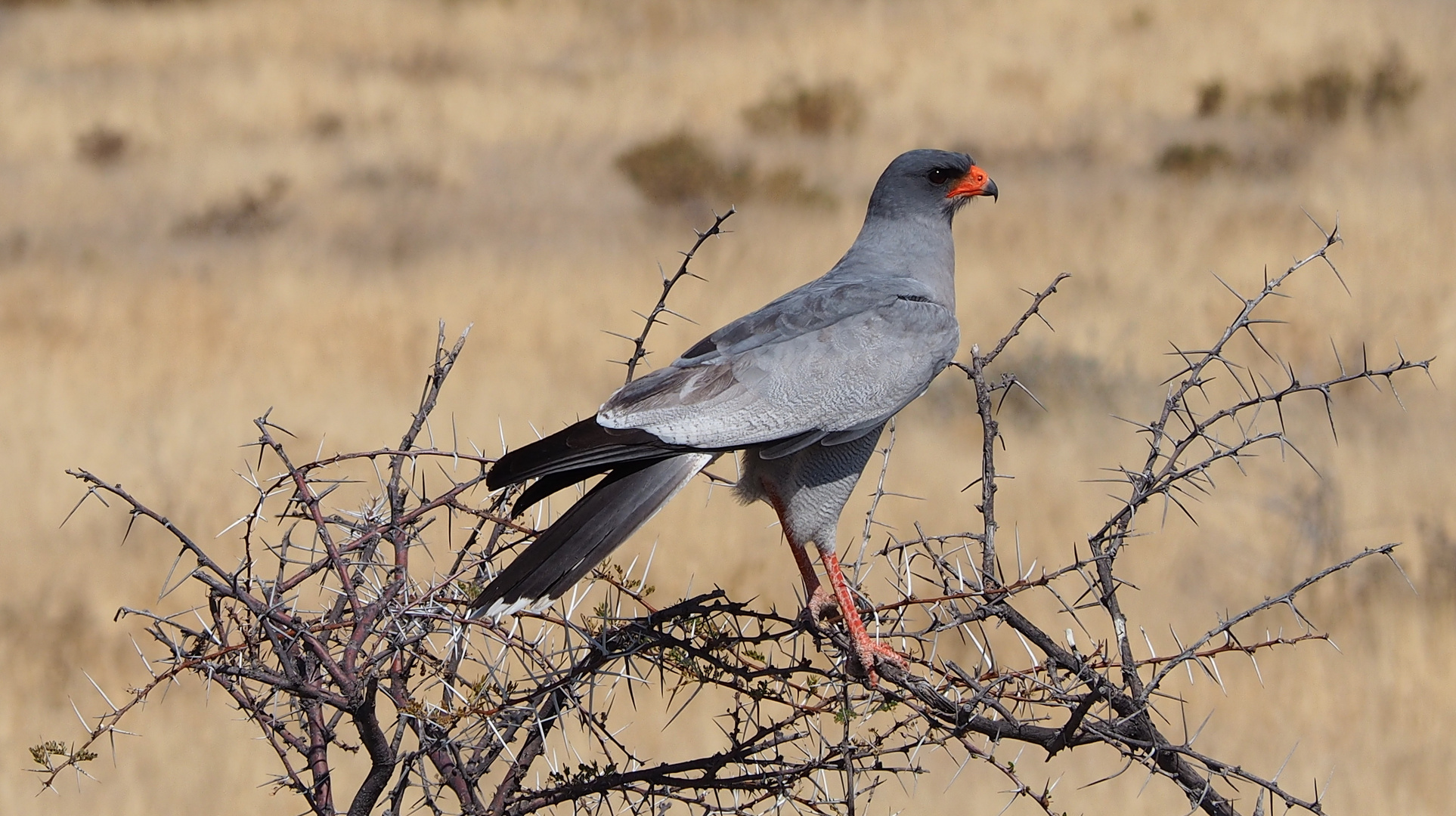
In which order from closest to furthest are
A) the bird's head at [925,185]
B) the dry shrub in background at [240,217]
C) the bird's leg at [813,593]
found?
1. the bird's leg at [813,593]
2. the bird's head at [925,185]
3. the dry shrub in background at [240,217]

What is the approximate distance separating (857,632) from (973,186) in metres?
1.67

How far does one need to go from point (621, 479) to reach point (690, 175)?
14.4 metres

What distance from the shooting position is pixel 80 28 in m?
27.4

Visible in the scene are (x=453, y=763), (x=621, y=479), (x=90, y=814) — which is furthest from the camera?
(x=90, y=814)

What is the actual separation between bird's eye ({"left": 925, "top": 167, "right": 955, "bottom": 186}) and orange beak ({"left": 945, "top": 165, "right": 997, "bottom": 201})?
41 mm

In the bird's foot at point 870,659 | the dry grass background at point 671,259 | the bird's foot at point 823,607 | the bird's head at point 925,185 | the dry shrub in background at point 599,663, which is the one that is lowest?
the dry shrub in background at point 599,663

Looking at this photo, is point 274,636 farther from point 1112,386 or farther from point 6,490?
point 1112,386

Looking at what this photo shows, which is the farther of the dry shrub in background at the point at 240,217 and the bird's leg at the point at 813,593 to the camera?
the dry shrub in background at the point at 240,217

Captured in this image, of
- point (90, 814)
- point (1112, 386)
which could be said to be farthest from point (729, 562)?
point (1112, 386)

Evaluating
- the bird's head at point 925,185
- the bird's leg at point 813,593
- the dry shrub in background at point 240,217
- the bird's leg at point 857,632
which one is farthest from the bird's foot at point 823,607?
the dry shrub in background at point 240,217

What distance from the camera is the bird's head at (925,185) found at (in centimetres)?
433

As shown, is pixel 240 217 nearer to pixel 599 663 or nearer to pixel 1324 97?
pixel 599 663

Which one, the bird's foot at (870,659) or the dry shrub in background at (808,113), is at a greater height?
the dry shrub in background at (808,113)

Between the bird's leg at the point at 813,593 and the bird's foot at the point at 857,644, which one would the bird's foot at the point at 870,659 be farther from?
the bird's leg at the point at 813,593
